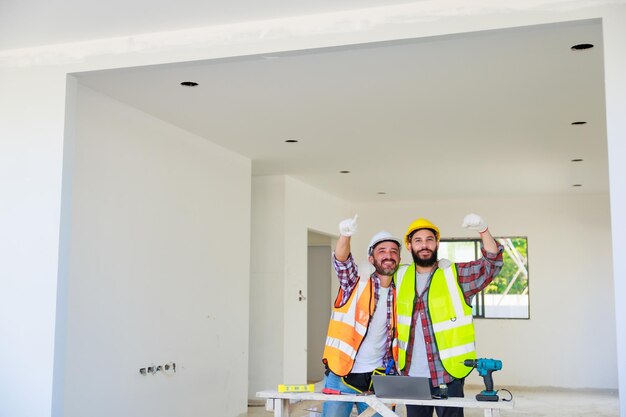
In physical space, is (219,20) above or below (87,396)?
above

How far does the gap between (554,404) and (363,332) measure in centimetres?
554

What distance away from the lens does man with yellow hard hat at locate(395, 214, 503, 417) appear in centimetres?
371

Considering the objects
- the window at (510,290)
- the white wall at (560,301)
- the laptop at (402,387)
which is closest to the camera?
the laptop at (402,387)

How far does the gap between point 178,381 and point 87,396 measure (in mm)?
1290

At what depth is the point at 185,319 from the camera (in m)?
6.15

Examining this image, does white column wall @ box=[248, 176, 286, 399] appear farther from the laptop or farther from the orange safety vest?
the laptop

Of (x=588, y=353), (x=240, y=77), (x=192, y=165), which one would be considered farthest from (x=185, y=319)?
(x=588, y=353)

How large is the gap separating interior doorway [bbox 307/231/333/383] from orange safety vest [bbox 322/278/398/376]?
261 inches

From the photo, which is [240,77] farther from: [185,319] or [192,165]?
[185,319]

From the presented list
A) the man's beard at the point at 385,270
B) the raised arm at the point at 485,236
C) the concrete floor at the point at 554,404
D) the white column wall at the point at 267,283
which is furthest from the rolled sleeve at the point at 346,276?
the white column wall at the point at 267,283

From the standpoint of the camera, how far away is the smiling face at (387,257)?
13.0 ft

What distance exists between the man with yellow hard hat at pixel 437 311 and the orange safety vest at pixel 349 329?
0.38 ft

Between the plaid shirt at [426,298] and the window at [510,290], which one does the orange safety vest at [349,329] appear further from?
the window at [510,290]

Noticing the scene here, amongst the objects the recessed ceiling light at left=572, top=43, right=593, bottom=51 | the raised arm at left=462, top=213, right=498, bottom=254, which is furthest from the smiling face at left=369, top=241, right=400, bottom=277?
the recessed ceiling light at left=572, top=43, right=593, bottom=51
